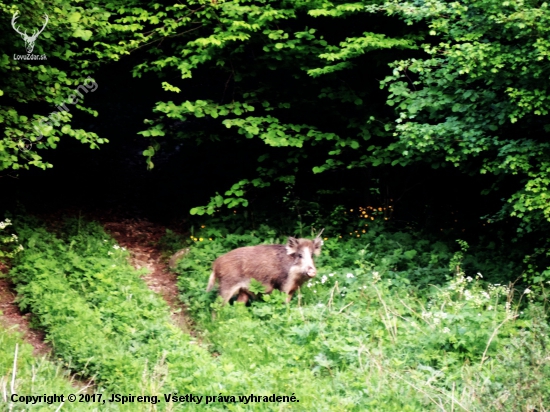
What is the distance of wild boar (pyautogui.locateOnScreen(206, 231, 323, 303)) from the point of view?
9.26 meters

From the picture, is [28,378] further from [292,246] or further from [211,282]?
[292,246]

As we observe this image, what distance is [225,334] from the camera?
26.6 feet

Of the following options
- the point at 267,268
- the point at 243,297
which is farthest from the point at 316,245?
the point at 243,297

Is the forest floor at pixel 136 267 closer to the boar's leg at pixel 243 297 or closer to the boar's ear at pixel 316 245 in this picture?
the boar's leg at pixel 243 297

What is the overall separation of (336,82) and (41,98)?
501 cm

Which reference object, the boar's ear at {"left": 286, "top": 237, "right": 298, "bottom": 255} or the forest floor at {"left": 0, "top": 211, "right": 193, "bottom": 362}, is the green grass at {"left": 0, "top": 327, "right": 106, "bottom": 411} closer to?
the forest floor at {"left": 0, "top": 211, "right": 193, "bottom": 362}

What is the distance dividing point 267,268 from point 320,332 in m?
2.11

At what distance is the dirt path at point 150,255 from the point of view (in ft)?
32.6

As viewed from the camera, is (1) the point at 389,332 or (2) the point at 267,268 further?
(2) the point at 267,268

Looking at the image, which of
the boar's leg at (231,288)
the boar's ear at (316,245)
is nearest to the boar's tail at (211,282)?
the boar's leg at (231,288)

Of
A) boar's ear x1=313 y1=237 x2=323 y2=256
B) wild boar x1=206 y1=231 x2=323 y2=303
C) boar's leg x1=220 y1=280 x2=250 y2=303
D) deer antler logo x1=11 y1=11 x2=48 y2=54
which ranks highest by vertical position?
deer antler logo x1=11 y1=11 x2=48 y2=54

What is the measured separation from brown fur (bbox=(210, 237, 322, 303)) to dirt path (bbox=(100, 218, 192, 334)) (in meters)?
0.68

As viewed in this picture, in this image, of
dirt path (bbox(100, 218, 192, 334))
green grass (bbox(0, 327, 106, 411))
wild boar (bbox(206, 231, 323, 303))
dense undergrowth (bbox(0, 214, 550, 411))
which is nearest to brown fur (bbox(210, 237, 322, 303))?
wild boar (bbox(206, 231, 323, 303))

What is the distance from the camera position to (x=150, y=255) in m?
12.2
